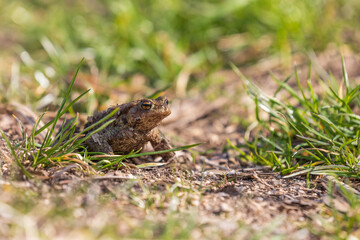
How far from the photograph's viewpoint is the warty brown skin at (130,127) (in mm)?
3127

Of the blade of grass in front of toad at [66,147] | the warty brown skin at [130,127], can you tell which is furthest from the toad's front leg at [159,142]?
the blade of grass in front of toad at [66,147]

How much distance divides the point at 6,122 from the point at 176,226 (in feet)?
7.80

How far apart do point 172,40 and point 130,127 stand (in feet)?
11.3

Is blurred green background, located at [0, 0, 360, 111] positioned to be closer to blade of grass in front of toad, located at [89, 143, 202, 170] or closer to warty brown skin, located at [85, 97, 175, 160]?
warty brown skin, located at [85, 97, 175, 160]

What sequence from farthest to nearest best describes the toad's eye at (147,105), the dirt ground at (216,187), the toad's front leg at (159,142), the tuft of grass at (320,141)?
the toad's front leg at (159,142) → the toad's eye at (147,105) → the tuft of grass at (320,141) → the dirt ground at (216,187)

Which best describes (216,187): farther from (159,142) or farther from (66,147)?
(66,147)

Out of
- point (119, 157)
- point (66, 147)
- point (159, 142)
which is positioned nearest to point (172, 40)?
point (159, 142)

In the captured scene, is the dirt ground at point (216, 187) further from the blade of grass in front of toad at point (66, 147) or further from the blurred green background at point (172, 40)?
the blurred green background at point (172, 40)

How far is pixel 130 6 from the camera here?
6.51m

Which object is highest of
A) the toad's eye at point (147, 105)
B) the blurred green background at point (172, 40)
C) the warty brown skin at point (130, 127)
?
the blurred green background at point (172, 40)

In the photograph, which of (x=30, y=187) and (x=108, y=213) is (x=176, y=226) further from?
(x=30, y=187)

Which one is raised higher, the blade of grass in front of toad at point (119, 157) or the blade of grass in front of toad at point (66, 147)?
the blade of grass in front of toad at point (66, 147)

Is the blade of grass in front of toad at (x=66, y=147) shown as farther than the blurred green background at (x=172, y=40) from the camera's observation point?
No

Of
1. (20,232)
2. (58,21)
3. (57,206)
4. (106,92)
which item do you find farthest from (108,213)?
(58,21)
